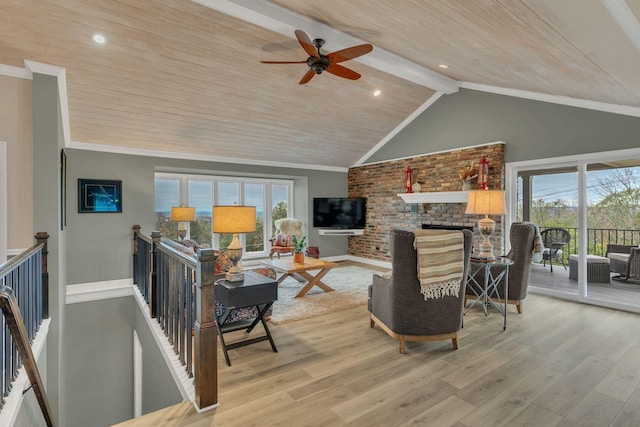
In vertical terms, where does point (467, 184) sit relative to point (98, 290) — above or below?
above

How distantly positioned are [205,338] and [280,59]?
3583mm

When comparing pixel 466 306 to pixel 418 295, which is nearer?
pixel 418 295

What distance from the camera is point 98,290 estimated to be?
486 centimetres

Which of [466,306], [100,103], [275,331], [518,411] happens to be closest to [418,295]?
[518,411]

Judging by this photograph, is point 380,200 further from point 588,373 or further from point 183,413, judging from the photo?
point 183,413

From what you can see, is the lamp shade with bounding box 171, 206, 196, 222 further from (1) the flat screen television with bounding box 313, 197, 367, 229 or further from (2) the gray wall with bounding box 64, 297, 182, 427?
(1) the flat screen television with bounding box 313, 197, 367, 229

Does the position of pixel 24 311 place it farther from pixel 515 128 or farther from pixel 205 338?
pixel 515 128

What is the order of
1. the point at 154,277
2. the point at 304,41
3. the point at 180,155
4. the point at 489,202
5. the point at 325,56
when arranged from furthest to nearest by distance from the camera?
the point at 180,155
the point at 489,202
the point at 154,277
the point at 325,56
the point at 304,41

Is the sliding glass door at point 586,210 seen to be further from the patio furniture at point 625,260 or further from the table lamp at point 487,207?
the table lamp at point 487,207

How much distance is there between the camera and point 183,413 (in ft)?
6.72

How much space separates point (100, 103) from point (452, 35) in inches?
175

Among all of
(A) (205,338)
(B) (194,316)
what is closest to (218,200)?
(B) (194,316)

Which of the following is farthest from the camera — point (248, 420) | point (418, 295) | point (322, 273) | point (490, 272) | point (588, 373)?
point (322, 273)

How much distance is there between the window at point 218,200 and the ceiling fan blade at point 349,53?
163 inches
